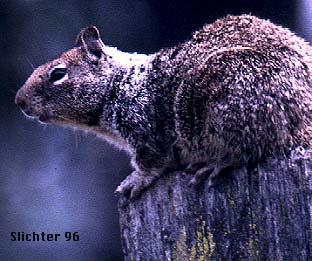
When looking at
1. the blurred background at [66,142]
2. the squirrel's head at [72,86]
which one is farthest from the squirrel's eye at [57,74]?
the blurred background at [66,142]

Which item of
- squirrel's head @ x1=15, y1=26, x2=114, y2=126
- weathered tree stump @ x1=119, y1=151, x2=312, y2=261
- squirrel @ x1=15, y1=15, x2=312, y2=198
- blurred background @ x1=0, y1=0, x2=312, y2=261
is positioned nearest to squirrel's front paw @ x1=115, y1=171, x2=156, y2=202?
squirrel @ x1=15, y1=15, x2=312, y2=198

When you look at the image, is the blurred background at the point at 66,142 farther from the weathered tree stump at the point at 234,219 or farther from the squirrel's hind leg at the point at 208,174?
the weathered tree stump at the point at 234,219

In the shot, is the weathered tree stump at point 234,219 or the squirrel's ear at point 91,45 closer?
the weathered tree stump at point 234,219

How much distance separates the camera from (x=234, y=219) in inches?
131

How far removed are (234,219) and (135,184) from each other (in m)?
0.76

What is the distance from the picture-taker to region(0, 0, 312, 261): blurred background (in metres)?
6.28

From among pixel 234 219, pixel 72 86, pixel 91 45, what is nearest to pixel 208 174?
pixel 234 219

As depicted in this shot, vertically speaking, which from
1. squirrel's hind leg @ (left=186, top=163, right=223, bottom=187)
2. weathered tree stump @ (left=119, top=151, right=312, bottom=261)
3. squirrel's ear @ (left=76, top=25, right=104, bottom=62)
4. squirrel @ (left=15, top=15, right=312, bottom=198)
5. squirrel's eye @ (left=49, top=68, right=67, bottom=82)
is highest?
squirrel's ear @ (left=76, top=25, right=104, bottom=62)

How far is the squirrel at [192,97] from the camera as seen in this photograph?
12.2 ft

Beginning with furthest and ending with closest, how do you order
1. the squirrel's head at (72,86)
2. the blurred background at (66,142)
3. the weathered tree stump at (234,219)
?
the blurred background at (66,142)
the squirrel's head at (72,86)
the weathered tree stump at (234,219)

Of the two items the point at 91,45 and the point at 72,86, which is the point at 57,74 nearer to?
the point at 72,86

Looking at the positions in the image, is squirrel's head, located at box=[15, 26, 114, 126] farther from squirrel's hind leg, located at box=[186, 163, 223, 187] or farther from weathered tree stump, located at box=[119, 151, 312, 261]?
weathered tree stump, located at box=[119, 151, 312, 261]

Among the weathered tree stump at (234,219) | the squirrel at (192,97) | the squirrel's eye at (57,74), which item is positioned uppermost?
the squirrel's eye at (57,74)

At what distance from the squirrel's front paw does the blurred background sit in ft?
7.19
